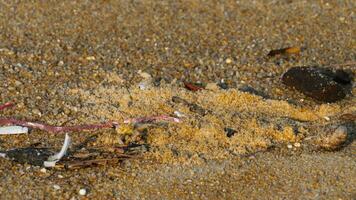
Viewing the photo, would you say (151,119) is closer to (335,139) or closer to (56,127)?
(56,127)

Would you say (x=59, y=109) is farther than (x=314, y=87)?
No

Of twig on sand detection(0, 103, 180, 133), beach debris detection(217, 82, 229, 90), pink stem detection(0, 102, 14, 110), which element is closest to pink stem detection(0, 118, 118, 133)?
twig on sand detection(0, 103, 180, 133)

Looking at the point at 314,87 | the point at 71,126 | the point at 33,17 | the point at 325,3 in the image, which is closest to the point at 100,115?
the point at 71,126

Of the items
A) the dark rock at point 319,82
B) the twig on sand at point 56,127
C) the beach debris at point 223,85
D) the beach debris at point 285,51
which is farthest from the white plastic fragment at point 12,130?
the beach debris at point 285,51

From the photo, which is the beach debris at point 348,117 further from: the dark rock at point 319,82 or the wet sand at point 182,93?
the dark rock at point 319,82

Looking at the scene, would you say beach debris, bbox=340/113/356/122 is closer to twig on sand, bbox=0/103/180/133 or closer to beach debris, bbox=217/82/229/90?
beach debris, bbox=217/82/229/90

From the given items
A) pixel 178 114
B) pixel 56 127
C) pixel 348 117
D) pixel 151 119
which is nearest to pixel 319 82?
pixel 348 117

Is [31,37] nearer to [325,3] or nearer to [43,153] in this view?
[43,153]

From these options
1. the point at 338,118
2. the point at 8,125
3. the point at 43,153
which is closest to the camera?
the point at 43,153
